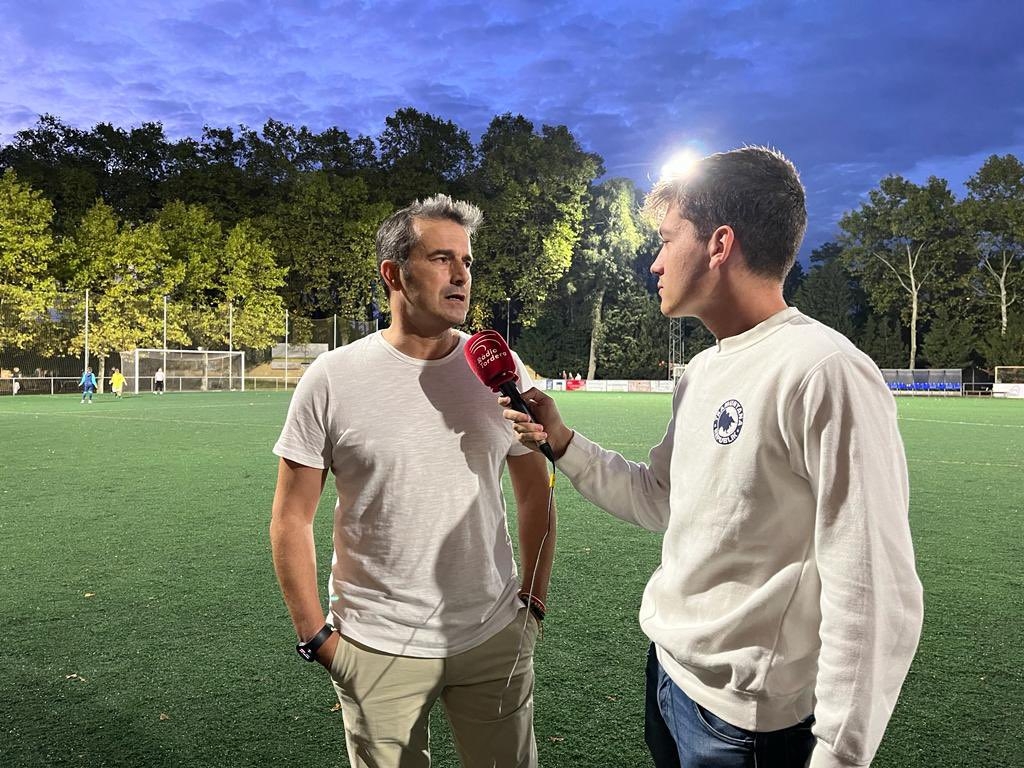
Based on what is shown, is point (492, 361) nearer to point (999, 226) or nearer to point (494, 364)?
point (494, 364)

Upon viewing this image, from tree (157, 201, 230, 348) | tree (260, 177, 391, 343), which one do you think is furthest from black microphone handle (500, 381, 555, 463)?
tree (260, 177, 391, 343)

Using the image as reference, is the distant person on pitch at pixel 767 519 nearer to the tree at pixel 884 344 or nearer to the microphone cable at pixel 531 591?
the microphone cable at pixel 531 591

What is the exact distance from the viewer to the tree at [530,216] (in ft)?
169

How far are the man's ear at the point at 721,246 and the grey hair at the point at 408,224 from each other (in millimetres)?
1093

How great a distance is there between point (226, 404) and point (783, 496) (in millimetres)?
32400

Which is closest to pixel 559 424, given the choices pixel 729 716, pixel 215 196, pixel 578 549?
pixel 729 716

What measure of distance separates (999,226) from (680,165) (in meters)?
61.7

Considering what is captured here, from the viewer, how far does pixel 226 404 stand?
32.0m

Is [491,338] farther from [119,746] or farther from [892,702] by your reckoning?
[119,746]

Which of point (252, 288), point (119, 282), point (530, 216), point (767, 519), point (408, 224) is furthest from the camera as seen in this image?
point (530, 216)

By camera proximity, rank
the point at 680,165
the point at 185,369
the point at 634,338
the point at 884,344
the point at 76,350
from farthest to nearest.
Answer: the point at 634,338, the point at 884,344, the point at 185,369, the point at 76,350, the point at 680,165

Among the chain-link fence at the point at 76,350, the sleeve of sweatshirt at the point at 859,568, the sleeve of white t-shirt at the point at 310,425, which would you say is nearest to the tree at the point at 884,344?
the chain-link fence at the point at 76,350

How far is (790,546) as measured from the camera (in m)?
1.68

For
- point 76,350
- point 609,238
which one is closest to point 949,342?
point 609,238
